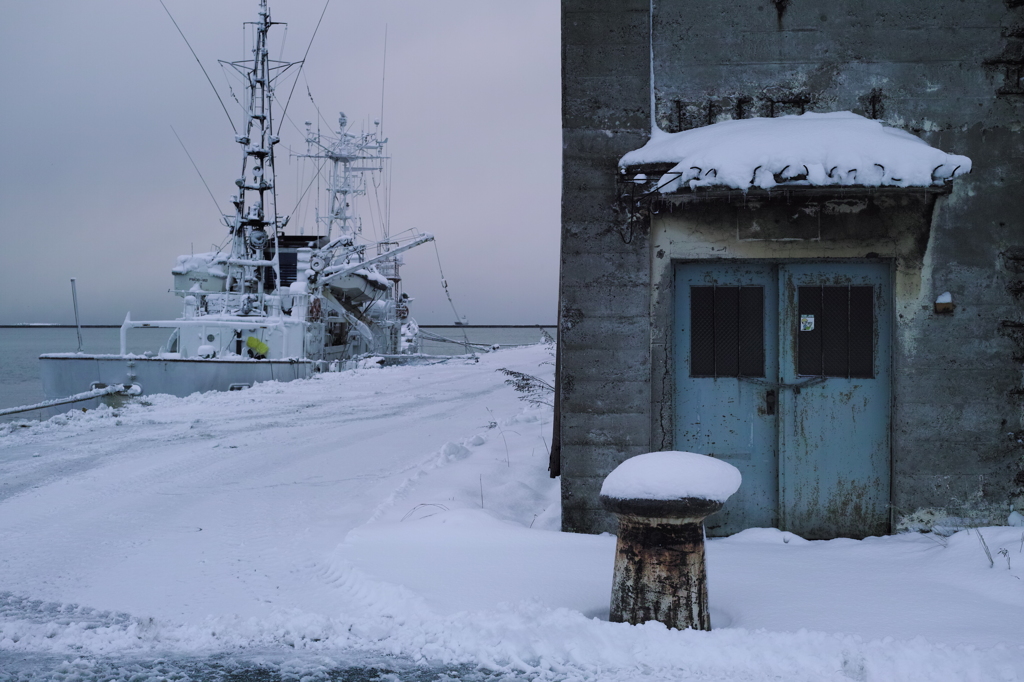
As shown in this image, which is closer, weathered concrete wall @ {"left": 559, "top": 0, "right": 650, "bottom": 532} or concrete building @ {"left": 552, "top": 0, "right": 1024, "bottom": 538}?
concrete building @ {"left": 552, "top": 0, "right": 1024, "bottom": 538}

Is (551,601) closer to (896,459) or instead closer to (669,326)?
(669,326)

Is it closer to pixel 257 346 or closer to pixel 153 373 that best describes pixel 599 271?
pixel 153 373

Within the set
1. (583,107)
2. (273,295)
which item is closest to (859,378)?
(583,107)

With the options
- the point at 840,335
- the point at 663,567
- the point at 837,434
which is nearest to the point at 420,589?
the point at 663,567

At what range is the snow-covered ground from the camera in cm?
351

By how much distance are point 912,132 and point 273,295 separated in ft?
72.9

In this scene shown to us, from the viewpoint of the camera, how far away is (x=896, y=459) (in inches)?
220

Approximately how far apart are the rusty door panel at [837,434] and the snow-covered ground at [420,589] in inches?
11.6

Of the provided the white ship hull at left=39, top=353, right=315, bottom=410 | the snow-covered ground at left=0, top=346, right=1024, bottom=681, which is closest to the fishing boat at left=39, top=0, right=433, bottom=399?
the white ship hull at left=39, top=353, right=315, bottom=410

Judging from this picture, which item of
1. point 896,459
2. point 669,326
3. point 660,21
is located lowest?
point 896,459

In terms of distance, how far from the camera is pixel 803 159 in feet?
16.5

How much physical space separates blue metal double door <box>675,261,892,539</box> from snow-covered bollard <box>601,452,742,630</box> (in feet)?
7.28

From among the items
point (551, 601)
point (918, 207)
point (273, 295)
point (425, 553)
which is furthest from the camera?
point (273, 295)

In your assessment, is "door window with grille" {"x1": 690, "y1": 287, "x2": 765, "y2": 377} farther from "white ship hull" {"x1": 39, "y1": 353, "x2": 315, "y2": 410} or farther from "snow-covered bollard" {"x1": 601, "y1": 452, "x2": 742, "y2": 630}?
"white ship hull" {"x1": 39, "y1": 353, "x2": 315, "y2": 410}
